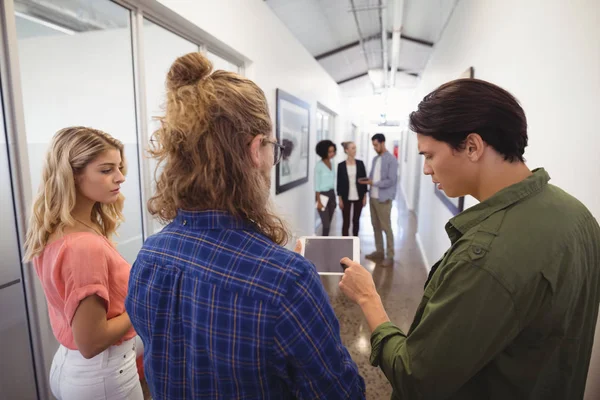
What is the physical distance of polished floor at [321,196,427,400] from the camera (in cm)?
240

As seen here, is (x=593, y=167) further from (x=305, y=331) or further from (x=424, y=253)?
(x=424, y=253)

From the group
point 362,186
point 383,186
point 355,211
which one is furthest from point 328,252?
point 355,211

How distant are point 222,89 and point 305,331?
1.49 ft

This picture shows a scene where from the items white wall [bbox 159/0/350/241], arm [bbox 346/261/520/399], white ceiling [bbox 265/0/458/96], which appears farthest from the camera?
white ceiling [bbox 265/0/458/96]

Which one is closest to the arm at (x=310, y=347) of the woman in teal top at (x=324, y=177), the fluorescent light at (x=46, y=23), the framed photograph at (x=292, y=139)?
the fluorescent light at (x=46, y=23)

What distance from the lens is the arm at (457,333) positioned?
69 centimetres

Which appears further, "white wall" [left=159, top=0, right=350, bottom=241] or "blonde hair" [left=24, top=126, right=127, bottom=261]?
"white wall" [left=159, top=0, right=350, bottom=241]

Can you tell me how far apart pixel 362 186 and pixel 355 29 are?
3.14 m

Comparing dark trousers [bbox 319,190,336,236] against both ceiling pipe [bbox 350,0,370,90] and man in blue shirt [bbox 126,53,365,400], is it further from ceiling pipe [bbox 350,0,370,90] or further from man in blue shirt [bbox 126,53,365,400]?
man in blue shirt [bbox 126,53,365,400]

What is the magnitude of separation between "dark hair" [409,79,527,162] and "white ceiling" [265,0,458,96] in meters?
3.39

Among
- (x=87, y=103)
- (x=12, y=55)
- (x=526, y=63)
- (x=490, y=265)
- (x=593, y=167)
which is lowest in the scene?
(x=490, y=265)

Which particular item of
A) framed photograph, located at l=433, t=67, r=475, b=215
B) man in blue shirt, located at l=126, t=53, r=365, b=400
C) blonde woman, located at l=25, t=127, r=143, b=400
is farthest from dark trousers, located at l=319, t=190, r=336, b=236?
man in blue shirt, located at l=126, t=53, r=365, b=400

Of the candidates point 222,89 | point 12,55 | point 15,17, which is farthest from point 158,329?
point 15,17

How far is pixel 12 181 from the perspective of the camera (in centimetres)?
131
